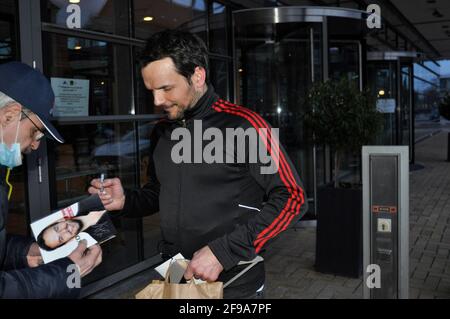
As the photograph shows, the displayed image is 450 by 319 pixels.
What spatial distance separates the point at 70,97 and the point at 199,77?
255cm

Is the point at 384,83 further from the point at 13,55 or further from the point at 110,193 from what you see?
the point at 110,193

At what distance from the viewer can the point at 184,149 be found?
180cm

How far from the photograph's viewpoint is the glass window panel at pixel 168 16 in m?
4.77

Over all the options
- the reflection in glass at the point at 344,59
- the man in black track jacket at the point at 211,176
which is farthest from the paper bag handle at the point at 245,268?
the reflection in glass at the point at 344,59

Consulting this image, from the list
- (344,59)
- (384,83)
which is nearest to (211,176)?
(344,59)

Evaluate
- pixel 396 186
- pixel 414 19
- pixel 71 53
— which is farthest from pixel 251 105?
pixel 414 19

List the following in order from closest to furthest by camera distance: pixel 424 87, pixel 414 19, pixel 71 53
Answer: pixel 71 53 → pixel 414 19 → pixel 424 87

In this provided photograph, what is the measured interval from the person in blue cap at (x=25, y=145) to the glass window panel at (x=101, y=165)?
2333 millimetres

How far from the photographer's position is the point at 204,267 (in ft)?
5.19

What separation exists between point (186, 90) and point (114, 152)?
303 cm

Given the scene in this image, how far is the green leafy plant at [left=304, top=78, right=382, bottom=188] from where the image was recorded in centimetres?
462

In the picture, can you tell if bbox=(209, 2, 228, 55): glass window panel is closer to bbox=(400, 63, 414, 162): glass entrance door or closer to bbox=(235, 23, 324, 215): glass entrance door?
bbox=(235, 23, 324, 215): glass entrance door

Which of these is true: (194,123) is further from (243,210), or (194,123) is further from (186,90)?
(243,210)

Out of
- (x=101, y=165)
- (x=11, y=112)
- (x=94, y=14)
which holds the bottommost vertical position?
(x=101, y=165)
